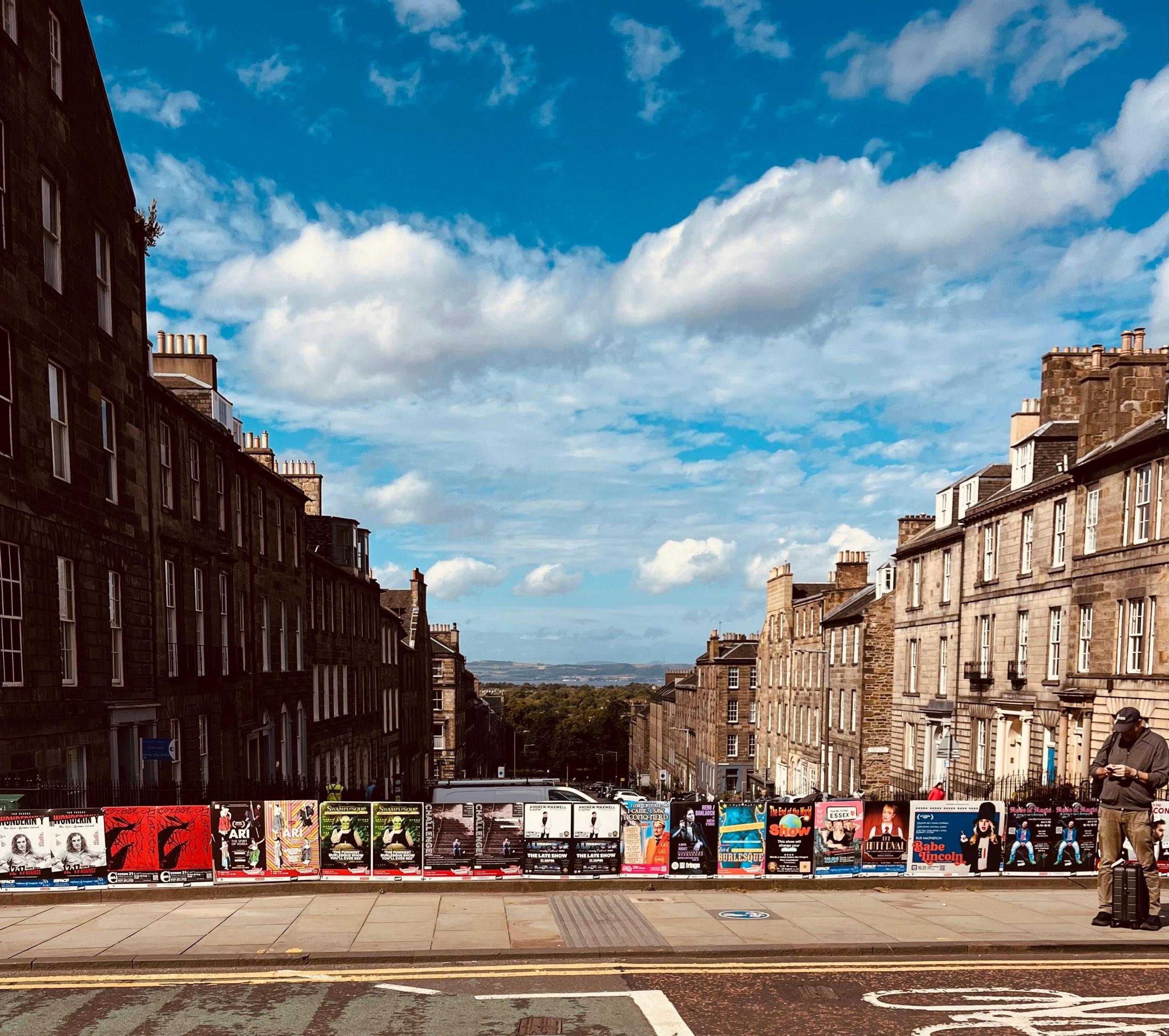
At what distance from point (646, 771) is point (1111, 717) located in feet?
323

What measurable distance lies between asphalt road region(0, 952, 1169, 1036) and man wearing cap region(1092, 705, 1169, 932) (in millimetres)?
1332

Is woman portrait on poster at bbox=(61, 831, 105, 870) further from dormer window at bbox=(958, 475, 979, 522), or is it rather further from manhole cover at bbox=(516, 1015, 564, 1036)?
dormer window at bbox=(958, 475, 979, 522)

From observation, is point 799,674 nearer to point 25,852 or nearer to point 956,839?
point 956,839

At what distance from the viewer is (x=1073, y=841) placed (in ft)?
49.5

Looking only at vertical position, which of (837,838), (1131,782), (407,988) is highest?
(1131,782)

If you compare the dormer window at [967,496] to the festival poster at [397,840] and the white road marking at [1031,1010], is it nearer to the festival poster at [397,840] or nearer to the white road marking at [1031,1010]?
the festival poster at [397,840]

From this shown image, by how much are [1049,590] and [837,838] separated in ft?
62.8

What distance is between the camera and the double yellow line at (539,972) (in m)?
9.70

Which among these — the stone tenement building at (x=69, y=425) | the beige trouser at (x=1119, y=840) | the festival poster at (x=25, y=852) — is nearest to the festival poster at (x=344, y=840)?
the festival poster at (x=25, y=852)

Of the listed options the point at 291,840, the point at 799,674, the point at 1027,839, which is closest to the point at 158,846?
the point at 291,840

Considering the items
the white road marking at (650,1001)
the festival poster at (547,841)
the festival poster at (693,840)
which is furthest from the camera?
the festival poster at (693,840)

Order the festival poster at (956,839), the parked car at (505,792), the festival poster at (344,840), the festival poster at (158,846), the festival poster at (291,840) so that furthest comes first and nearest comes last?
the parked car at (505,792) → the festival poster at (956,839) → the festival poster at (344,840) → the festival poster at (291,840) → the festival poster at (158,846)

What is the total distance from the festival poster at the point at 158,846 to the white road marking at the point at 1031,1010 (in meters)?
10.0

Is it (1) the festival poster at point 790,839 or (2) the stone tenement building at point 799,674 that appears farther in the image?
(2) the stone tenement building at point 799,674
